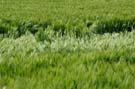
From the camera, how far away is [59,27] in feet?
31.8

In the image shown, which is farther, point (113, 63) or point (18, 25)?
point (18, 25)

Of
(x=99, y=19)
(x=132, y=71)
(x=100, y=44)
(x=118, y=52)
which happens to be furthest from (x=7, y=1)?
(x=132, y=71)

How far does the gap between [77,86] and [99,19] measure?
313 inches

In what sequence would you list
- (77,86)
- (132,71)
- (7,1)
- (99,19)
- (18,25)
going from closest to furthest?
(77,86) → (132,71) → (18,25) → (99,19) → (7,1)

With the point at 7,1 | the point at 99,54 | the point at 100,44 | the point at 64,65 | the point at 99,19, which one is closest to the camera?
the point at 64,65

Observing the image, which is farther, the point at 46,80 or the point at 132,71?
the point at 132,71

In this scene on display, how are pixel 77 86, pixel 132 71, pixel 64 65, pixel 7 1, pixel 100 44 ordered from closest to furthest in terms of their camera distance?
pixel 77 86 → pixel 132 71 → pixel 64 65 → pixel 100 44 → pixel 7 1

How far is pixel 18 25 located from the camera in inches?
378

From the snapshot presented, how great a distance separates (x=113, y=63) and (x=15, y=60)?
1176 mm

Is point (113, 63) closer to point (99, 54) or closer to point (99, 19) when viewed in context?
point (99, 54)

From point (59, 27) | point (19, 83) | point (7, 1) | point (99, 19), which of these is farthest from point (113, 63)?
point (7, 1)

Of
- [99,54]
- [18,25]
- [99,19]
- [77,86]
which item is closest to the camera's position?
[77,86]

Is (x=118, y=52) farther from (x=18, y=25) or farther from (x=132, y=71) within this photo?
(x=18, y=25)

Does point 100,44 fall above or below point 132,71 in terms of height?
below
